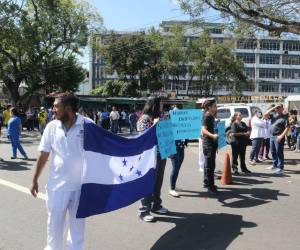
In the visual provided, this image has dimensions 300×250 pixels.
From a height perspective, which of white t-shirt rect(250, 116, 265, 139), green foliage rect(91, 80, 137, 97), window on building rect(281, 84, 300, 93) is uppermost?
window on building rect(281, 84, 300, 93)

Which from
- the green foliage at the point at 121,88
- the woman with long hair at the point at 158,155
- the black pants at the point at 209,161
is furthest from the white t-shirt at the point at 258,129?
the green foliage at the point at 121,88

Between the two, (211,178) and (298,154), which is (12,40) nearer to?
(298,154)

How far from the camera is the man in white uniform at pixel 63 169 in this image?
471cm

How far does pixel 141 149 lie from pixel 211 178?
3.00 m

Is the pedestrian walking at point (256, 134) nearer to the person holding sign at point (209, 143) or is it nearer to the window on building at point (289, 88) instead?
the person holding sign at point (209, 143)

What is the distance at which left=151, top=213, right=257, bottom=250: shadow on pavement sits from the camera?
19.2ft

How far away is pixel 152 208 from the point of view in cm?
741

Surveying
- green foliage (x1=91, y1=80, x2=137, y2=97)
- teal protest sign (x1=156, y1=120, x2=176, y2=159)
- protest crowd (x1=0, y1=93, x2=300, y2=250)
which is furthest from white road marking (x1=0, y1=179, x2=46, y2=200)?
green foliage (x1=91, y1=80, x2=137, y2=97)

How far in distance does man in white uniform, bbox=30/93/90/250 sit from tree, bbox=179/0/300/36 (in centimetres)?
1131

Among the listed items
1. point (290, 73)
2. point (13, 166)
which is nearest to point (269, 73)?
point (290, 73)

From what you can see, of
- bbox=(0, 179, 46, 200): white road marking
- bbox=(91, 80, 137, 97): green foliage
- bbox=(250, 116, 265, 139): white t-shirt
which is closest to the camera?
bbox=(0, 179, 46, 200): white road marking

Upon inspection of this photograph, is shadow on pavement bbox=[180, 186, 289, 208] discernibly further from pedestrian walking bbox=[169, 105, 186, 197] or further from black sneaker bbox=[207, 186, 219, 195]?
pedestrian walking bbox=[169, 105, 186, 197]

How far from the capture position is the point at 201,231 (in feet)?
21.1

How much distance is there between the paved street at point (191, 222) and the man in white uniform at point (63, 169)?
42.4 inches
